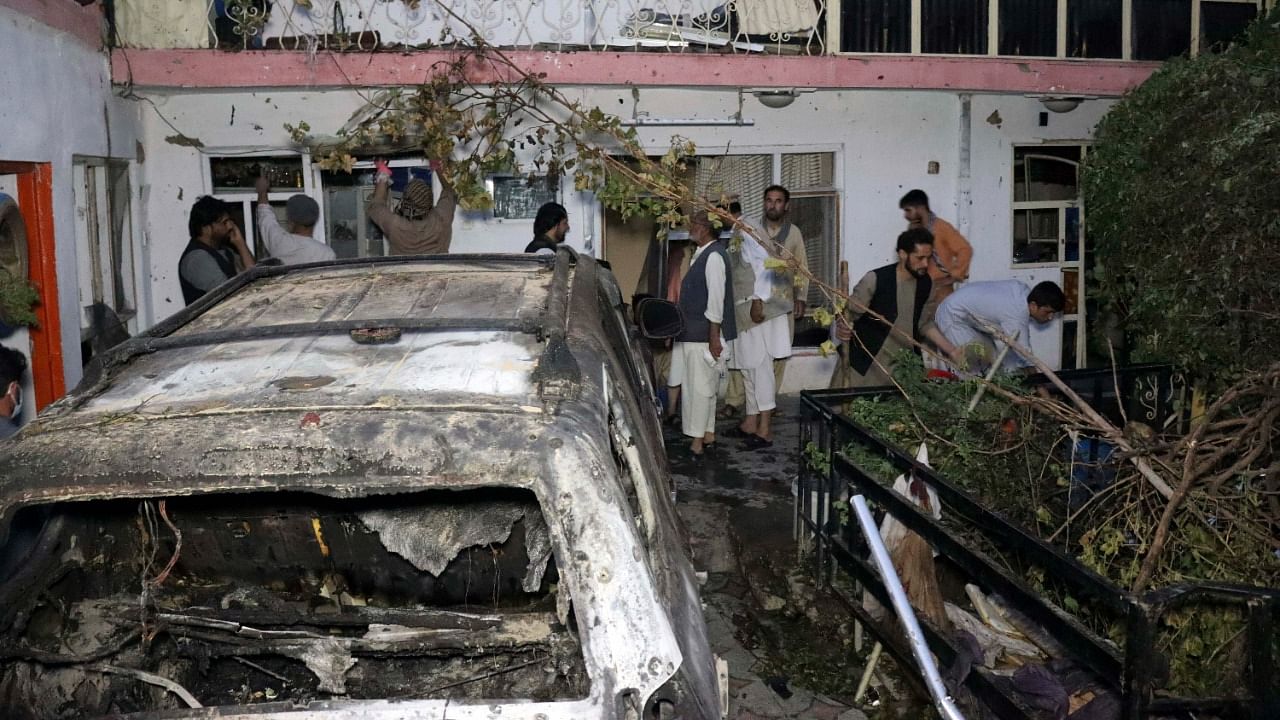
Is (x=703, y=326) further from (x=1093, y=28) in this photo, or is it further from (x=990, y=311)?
(x=1093, y=28)

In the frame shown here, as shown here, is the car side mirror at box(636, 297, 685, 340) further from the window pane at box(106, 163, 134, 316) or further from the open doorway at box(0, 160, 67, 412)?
the window pane at box(106, 163, 134, 316)

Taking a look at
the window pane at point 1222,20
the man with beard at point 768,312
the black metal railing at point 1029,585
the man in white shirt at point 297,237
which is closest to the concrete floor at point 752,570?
the man with beard at point 768,312

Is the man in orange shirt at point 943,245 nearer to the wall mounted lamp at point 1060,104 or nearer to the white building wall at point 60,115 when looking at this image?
the wall mounted lamp at point 1060,104

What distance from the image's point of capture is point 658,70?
8.99m

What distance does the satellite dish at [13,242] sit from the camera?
6039mm

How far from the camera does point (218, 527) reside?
297cm

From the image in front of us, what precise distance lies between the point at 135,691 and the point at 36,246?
5085mm

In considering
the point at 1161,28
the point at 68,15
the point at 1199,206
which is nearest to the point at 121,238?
the point at 68,15

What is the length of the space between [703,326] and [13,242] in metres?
4.30

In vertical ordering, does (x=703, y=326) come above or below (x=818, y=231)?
below

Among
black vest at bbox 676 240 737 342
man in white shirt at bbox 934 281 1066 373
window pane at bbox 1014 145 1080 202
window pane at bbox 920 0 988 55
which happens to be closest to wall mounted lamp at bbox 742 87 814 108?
window pane at bbox 920 0 988 55

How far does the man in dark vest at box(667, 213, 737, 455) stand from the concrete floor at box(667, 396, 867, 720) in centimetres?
36

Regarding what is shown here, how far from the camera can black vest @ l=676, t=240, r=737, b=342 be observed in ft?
24.7

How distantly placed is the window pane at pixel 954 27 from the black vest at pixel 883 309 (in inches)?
141
